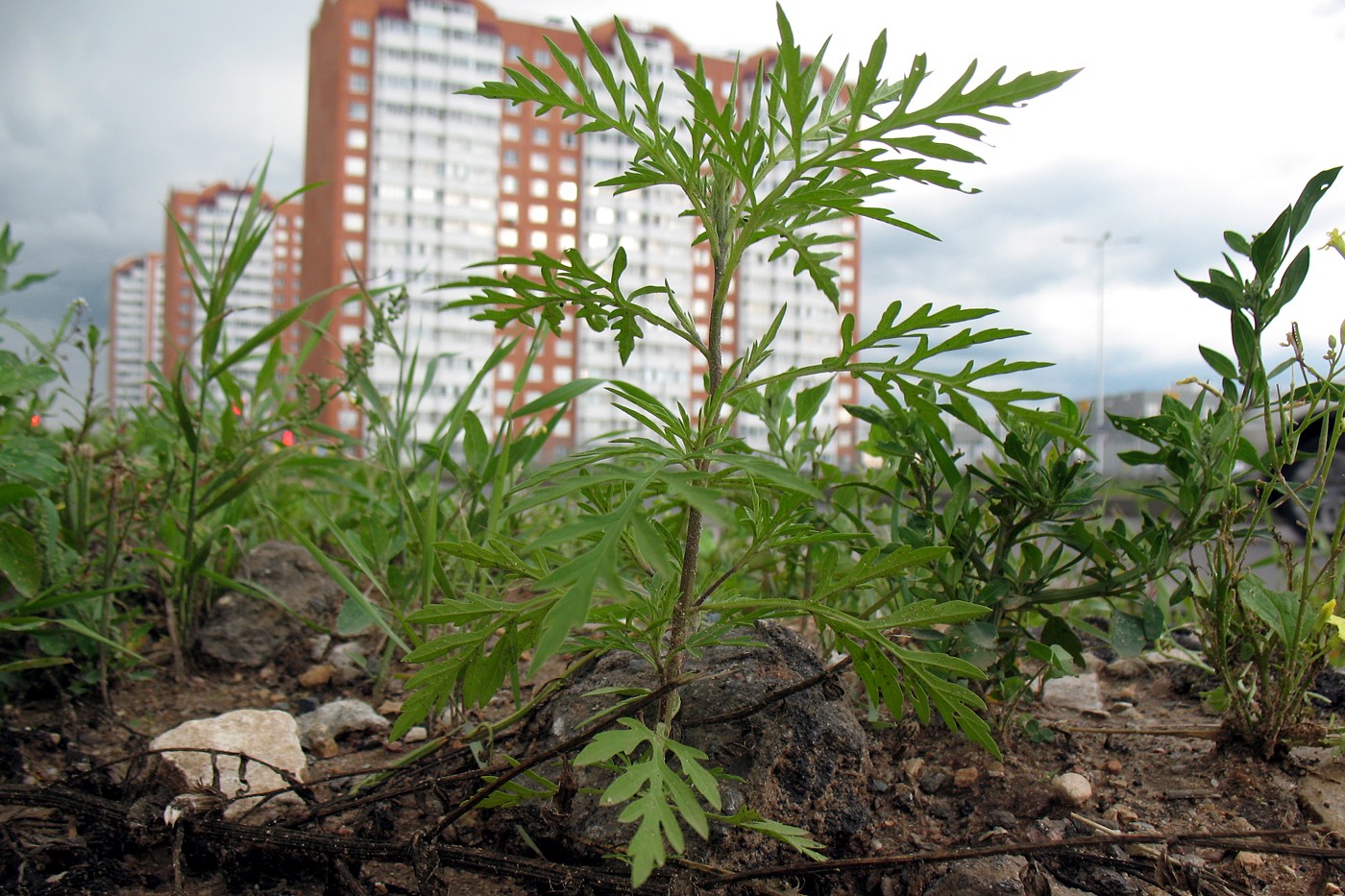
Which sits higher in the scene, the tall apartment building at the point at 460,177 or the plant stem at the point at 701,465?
the tall apartment building at the point at 460,177

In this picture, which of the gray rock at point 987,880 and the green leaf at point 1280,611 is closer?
the gray rock at point 987,880

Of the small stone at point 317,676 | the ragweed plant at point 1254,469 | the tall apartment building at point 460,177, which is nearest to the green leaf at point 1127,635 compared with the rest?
the ragweed plant at point 1254,469

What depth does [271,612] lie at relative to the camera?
6.62ft

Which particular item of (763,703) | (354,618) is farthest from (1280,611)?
(354,618)

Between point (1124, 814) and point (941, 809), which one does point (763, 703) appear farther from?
point (1124, 814)

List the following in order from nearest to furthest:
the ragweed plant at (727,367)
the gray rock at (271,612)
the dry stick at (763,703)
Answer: the ragweed plant at (727,367)
the dry stick at (763,703)
the gray rock at (271,612)

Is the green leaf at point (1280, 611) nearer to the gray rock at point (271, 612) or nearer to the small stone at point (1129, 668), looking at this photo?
the small stone at point (1129, 668)

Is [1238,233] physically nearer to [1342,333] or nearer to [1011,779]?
[1342,333]

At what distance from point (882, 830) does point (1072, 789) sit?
279 millimetres

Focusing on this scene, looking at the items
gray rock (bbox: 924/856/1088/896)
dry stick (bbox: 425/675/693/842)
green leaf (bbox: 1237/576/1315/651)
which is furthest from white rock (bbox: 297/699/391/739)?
green leaf (bbox: 1237/576/1315/651)

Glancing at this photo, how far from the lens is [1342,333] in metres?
1.20

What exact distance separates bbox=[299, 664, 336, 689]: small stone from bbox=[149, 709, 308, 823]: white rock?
30 cm

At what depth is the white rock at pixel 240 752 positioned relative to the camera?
1.31 metres

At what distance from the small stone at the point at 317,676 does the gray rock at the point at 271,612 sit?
11 centimetres
